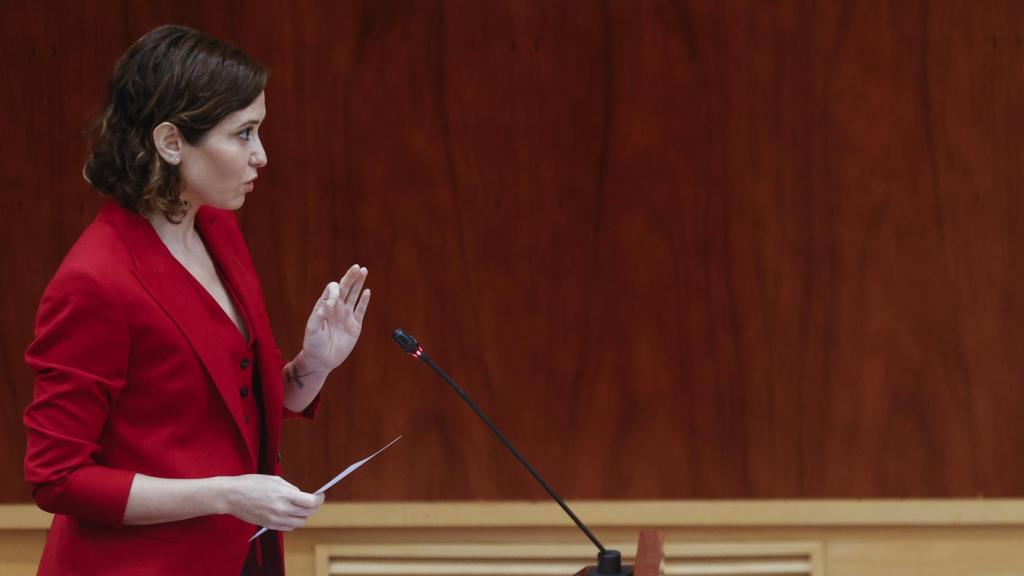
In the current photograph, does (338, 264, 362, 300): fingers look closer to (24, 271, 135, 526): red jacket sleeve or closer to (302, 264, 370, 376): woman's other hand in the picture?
(302, 264, 370, 376): woman's other hand

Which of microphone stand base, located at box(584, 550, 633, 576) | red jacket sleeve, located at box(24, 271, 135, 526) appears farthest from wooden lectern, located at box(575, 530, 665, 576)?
red jacket sleeve, located at box(24, 271, 135, 526)

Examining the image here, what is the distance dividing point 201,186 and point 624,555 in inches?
25.3

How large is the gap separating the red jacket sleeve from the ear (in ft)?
0.27

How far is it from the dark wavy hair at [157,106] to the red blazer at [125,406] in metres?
Result: 0.02

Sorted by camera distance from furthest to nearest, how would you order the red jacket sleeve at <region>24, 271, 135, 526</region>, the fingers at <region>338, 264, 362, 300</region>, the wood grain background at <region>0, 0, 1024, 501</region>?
the wood grain background at <region>0, 0, 1024, 501</region>, the fingers at <region>338, 264, 362, 300</region>, the red jacket sleeve at <region>24, 271, 135, 526</region>

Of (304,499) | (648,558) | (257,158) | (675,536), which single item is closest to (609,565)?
(648,558)

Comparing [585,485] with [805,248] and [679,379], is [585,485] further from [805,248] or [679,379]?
[805,248]

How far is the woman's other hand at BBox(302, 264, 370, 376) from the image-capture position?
28.8 inches

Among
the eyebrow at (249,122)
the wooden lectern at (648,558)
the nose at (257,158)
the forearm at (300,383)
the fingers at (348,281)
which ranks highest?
the eyebrow at (249,122)

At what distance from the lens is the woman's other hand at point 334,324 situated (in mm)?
731

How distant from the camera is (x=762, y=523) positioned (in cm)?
117

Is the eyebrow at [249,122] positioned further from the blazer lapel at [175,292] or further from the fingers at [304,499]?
the fingers at [304,499]

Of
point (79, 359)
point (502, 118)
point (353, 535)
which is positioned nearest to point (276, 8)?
point (502, 118)

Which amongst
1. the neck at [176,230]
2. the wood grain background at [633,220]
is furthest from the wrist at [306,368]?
the wood grain background at [633,220]
